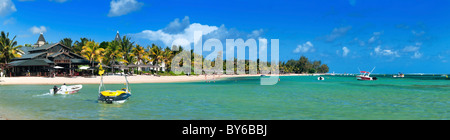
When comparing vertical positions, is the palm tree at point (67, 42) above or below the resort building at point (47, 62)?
above

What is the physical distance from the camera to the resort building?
200 feet

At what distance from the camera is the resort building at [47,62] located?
60.9 metres

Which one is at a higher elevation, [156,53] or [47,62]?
[156,53]

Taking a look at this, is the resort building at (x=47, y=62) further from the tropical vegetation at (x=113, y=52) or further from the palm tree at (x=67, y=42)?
the palm tree at (x=67, y=42)

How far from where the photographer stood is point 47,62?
6334cm

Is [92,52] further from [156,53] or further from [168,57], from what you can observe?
[168,57]

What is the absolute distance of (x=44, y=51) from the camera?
67875 millimetres

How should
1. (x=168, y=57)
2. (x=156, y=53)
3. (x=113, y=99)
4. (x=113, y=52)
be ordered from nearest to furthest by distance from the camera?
1. (x=113, y=99)
2. (x=113, y=52)
3. (x=156, y=53)
4. (x=168, y=57)

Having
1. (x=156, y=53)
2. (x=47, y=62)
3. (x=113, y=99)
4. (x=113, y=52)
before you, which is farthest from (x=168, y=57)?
(x=113, y=99)

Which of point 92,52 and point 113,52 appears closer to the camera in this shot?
point 92,52

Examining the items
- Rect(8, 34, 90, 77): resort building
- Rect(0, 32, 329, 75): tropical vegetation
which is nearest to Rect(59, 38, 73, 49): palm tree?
Rect(0, 32, 329, 75): tropical vegetation

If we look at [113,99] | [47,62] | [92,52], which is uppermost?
[92,52]

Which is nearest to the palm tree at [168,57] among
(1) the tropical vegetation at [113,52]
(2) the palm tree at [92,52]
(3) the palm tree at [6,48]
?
(1) the tropical vegetation at [113,52]
